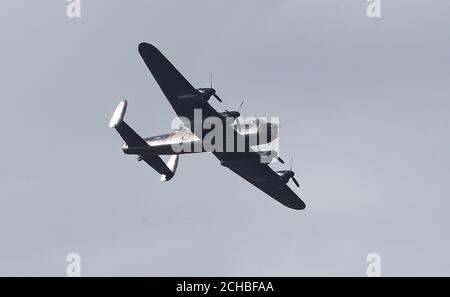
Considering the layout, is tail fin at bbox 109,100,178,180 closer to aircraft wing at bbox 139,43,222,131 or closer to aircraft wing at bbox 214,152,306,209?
aircraft wing at bbox 139,43,222,131

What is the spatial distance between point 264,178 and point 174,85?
45.9 ft

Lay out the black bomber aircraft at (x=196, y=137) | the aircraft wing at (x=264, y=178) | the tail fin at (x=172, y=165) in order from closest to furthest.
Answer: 1. the black bomber aircraft at (x=196, y=137)
2. the aircraft wing at (x=264, y=178)
3. the tail fin at (x=172, y=165)

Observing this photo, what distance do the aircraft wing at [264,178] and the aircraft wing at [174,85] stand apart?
642 centimetres

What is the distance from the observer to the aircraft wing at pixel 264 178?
70.6 metres

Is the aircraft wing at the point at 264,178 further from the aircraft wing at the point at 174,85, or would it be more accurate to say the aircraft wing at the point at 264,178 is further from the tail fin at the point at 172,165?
the aircraft wing at the point at 174,85

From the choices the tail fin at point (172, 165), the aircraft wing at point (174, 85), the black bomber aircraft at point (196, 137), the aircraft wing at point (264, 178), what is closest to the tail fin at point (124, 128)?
the black bomber aircraft at point (196, 137)

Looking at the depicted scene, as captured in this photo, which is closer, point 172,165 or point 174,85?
point 174,85

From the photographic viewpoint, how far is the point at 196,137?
67438 mm

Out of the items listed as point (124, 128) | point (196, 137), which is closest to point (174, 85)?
point (196, 137)

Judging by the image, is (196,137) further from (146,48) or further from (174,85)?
(146,48)
